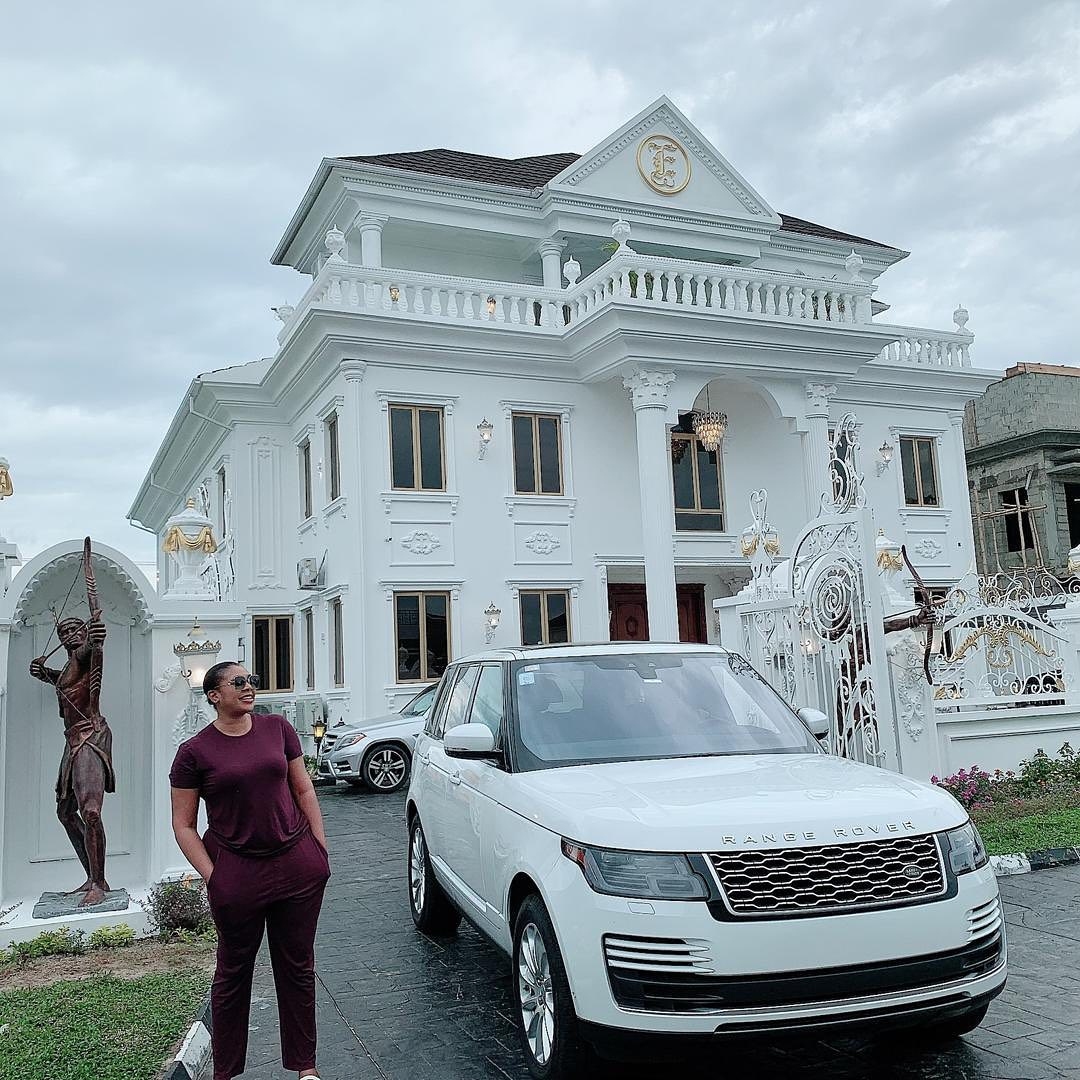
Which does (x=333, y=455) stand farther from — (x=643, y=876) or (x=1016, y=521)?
(x=1016, y=521)

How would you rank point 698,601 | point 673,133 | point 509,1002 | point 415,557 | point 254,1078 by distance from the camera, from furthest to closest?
point 673,133 < point 698,601 < point 415,557 < point 509,1002 < point 254,1078

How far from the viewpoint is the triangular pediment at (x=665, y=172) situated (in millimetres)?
21906

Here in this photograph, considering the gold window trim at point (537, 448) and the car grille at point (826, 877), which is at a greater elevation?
the gold window trim at point (537, 448)

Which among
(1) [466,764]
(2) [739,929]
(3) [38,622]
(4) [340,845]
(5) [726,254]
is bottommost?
(4) [340,845]

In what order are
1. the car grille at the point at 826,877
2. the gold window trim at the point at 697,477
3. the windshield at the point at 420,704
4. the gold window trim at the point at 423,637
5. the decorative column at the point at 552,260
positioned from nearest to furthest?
1. the car grille at the point at 826,877
2. the windshield at the point at 420,704
3. the gold window trim at the point at 423,637
4. the gold window trim at the point at 697,477
5. the decorative column at the point at 552,260

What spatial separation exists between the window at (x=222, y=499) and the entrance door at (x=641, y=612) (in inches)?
320

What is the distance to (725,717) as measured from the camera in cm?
557

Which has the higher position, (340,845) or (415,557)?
(415,557)

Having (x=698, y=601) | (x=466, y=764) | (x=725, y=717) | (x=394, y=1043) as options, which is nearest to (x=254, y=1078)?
(x=394, y=1043)

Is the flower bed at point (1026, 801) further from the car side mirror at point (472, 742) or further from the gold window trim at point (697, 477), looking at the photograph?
the gold window trim at point (697, 477)

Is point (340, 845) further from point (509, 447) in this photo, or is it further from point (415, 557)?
point (509, 447)

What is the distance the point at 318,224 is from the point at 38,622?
15.5 metres

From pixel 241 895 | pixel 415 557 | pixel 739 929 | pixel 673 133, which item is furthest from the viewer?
pixel 673 133

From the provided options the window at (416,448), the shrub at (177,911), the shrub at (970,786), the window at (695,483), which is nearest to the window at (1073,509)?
the window at (695,483)
